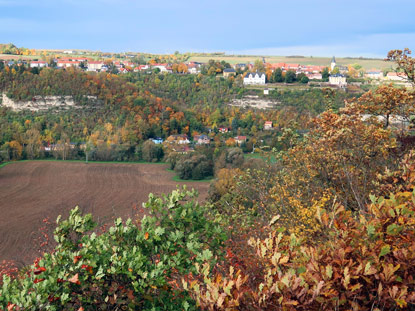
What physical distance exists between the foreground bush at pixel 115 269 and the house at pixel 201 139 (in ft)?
149

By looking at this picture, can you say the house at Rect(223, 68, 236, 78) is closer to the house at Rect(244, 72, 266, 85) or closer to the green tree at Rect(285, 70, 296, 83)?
the house at Rect(244, 72, 266, 85)

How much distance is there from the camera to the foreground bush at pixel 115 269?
13.1 feet

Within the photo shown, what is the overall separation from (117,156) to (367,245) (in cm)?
4485

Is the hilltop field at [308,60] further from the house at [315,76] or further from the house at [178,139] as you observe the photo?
the house at [178,139]

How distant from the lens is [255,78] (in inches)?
2963

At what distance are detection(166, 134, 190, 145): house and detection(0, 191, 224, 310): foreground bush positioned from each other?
4509 centimetres

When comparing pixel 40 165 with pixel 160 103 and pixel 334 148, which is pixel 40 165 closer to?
pixel 160 103

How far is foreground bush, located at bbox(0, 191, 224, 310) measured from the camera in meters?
3.99

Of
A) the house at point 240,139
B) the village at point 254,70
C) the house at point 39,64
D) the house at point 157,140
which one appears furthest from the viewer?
the house at point 39,64

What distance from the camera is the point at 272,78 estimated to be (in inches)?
2936

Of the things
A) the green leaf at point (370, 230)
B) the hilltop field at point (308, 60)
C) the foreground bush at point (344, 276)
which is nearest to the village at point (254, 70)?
the hilltop field at point (308, 60)

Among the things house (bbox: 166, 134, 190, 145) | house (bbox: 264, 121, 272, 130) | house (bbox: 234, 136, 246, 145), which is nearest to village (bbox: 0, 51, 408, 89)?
house (bbox: 264, 121, 272, 130)

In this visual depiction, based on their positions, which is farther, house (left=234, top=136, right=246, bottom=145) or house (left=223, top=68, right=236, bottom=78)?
house (left=223, top=68, right=236, bottom=78)

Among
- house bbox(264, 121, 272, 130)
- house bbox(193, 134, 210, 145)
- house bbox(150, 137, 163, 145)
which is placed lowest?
house bbox(150, 137, 163, 145)
